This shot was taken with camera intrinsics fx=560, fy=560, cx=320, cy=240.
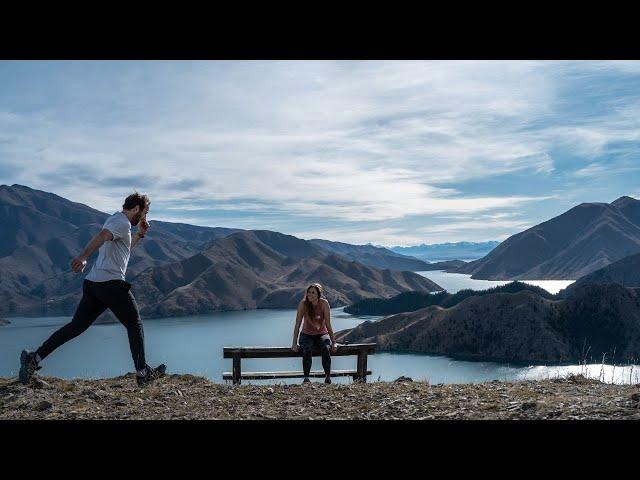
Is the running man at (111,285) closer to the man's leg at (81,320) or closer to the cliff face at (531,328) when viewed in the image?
the man's leg at (81,320)

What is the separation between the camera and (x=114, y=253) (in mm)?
7559

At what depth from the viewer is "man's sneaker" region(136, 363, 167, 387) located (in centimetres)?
828

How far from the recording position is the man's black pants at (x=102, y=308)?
7.49 m

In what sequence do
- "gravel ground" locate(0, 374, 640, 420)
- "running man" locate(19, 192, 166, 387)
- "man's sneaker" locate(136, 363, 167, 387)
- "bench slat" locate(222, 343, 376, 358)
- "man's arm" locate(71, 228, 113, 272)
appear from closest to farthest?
1. "gravel ground" locate(0, 374, 640, 420)
2. "man's arm" locate(71, 228, 113, 272)
3. "running man" locate(19, 192, 166, 387)
4. "man's sneaker" locate(136, 363, 167, 387)
5. "bench slat" locate(222, 343, 376, 358)

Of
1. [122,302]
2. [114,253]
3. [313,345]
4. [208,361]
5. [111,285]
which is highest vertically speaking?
[114,253]

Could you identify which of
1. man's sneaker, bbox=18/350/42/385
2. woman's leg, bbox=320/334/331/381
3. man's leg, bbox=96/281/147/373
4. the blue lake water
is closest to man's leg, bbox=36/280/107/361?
man's leg, bbox=96/281/147/373

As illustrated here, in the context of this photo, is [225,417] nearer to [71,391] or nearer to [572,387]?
[71,391]

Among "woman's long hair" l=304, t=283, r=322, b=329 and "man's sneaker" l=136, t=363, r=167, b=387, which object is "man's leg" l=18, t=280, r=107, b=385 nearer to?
"man's sneaker" l=136, t=363, r=167, b=387

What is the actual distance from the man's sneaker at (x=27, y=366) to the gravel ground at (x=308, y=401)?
0.37 feet

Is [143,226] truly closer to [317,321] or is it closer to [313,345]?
[317,321]

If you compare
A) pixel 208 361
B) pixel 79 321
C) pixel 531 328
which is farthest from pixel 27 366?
pixel 531 328

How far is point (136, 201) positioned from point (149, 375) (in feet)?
8.75

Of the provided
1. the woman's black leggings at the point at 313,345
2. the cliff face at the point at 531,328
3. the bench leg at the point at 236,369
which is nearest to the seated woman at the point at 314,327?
the woman's black leggings at the point at 313,345
